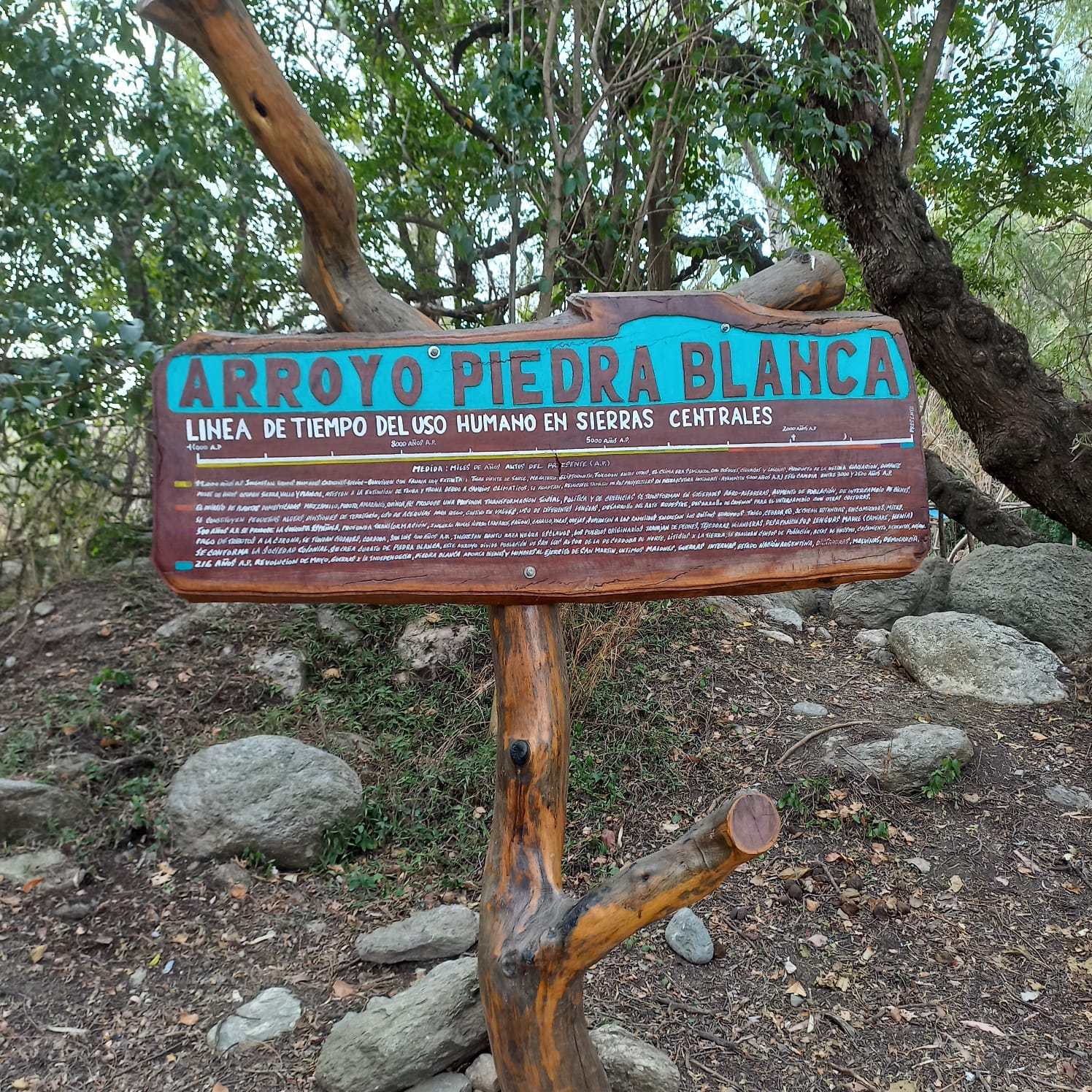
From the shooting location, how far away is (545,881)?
6.74 feet

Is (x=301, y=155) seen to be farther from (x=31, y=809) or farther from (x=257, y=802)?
(x=31, y=809)

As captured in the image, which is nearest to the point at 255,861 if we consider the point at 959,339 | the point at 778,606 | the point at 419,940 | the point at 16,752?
the point at 419,940

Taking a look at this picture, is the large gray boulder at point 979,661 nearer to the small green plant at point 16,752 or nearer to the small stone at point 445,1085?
the small stone at point 445,1085

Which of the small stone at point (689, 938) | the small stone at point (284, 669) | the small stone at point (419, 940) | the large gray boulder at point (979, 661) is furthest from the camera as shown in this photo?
the large gray boulder at point (979, 661)

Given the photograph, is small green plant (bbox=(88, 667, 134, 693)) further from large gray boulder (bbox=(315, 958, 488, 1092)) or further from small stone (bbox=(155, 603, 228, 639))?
large gray boulder (bbox=(315, 958, 488, 1092))

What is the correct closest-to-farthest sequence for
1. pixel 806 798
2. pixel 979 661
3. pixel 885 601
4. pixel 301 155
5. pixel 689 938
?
pixel 301 155 → pixel 689 938 → pixel 806 798 → pixel 979 661 → pixel 885 601

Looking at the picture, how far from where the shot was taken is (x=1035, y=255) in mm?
9242

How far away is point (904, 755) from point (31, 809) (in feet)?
13.2

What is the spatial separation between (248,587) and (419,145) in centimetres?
433

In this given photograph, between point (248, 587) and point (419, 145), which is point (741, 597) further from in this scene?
point (248, 587)

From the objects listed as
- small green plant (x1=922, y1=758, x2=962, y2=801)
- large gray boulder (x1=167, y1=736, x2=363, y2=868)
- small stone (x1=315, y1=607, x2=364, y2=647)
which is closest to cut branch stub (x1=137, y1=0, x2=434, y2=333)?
large gray boulder (x1=167, y1=736, x2=363, y2=868)

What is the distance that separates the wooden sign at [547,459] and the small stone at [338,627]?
9.20 ft

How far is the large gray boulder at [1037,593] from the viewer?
539 cm

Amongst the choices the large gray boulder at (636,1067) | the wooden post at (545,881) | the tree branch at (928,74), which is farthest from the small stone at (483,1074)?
the tree branch at (928,74)
